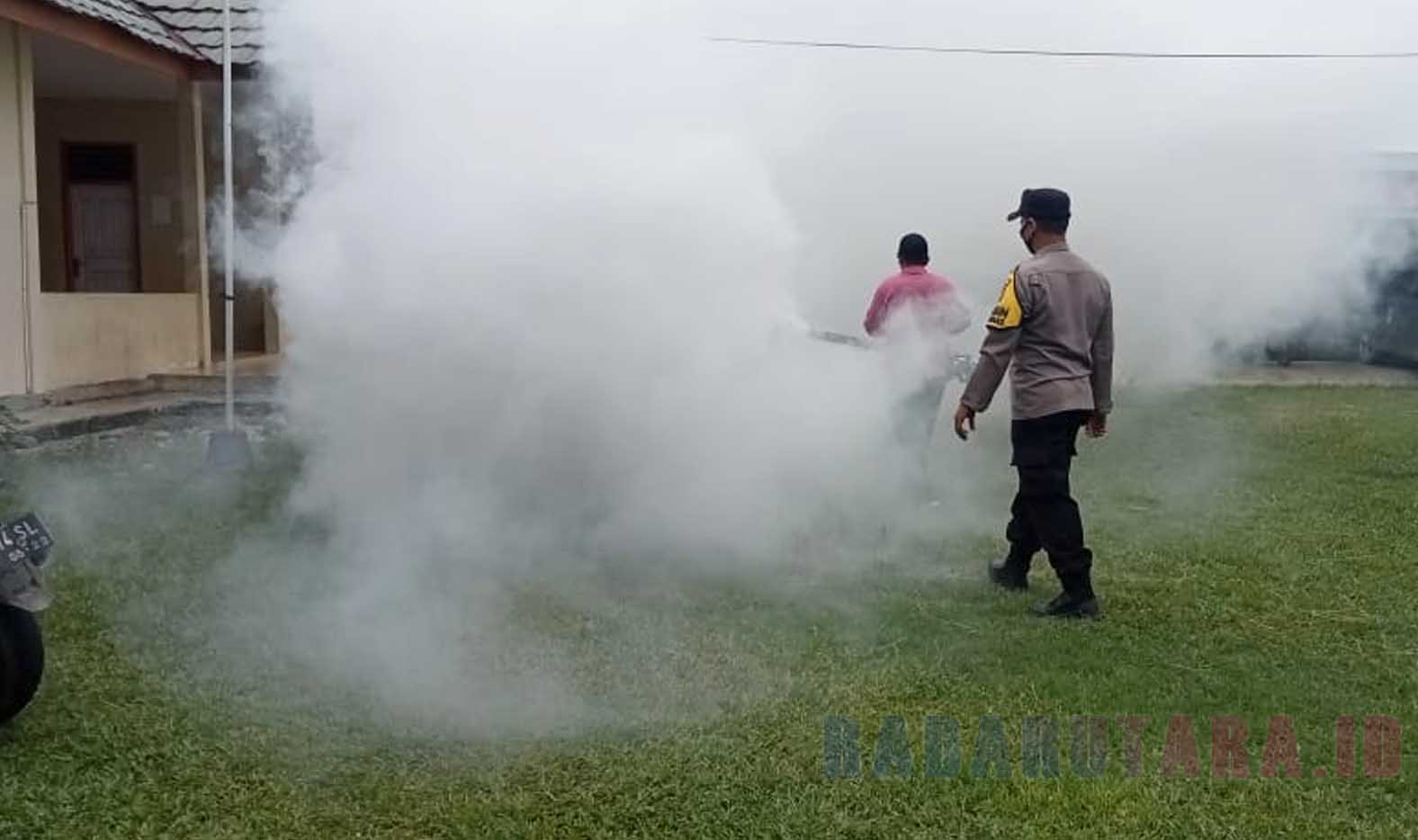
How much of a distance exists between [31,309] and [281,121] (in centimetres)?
416

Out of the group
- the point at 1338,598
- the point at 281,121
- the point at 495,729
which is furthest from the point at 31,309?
the point at 1338,598

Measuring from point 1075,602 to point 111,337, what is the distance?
8816mm

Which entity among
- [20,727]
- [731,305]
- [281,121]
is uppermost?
[281,121]

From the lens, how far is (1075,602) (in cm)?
556

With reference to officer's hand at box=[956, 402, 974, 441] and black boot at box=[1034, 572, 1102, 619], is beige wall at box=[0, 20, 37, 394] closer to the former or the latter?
officer's hand at box=[956, 402, 974, 441]

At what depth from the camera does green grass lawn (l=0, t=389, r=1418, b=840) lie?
3666 mm

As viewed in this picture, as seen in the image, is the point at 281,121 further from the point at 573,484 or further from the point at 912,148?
the point at 912,148

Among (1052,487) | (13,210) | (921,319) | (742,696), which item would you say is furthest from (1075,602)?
(13,210)

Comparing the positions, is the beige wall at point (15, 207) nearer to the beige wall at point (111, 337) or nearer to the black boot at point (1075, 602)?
the beige wall at point (111, 337)

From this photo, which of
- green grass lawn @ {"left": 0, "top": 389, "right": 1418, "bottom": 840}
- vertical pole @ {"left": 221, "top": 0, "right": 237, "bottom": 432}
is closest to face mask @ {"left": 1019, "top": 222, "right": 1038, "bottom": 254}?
green grass lawn @ {"left": 0, "top": 389, "right": 1418, "bottom": 840}

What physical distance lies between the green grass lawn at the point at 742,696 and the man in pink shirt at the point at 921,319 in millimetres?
674

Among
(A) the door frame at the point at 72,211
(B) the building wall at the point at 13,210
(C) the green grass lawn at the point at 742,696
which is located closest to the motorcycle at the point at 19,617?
(C) the green grass lawn at the point at 742,696

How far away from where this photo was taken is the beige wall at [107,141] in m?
13.8

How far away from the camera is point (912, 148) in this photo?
948cm
